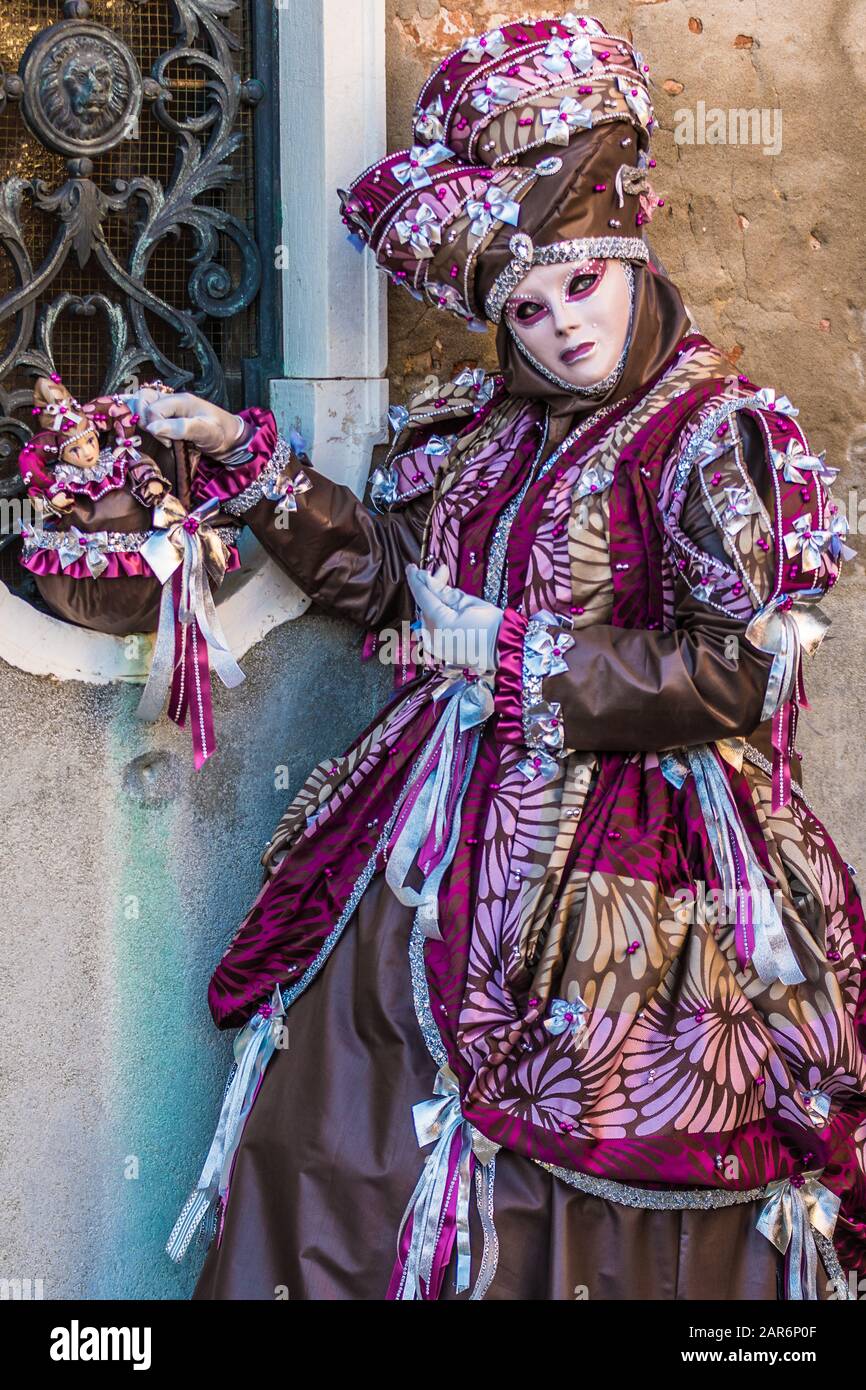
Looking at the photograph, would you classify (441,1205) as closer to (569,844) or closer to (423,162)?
(569,844)

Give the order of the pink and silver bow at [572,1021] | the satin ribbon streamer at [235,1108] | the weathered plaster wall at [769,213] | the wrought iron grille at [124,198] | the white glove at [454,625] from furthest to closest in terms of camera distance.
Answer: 1. the weathered plaster wall at [769,213]
2. the wrought iron grille at [124,198]
3. the satin ribbon streamer at [235,1108]
4. the white glove at [454,625]
5. the pink and silver bow at [572,1021]

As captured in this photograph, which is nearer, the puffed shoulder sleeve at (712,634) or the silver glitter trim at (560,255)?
the puffed shoulder sleeve at (712,634)

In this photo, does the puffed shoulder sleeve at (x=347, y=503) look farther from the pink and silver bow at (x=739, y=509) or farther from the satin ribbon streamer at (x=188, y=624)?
the pink and silver bow at (x=739, y=509)

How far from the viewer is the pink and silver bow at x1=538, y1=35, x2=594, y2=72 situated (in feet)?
6.73

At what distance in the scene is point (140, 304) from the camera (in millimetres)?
2508

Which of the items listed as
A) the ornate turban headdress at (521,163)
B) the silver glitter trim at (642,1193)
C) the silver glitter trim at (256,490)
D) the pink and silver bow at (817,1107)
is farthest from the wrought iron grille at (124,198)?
the pink and silver bow at (817,1107)

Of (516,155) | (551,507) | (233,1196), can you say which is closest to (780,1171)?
(233,1196)

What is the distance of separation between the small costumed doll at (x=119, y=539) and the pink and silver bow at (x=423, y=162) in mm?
478

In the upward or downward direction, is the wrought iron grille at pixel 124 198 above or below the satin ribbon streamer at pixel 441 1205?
above

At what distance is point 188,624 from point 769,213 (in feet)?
4.11

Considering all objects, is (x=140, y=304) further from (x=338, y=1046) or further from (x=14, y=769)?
(x=338, y=1046)

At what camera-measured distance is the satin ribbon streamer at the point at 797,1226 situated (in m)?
2.05

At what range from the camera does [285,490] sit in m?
2.30

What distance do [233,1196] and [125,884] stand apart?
539 millimetres
